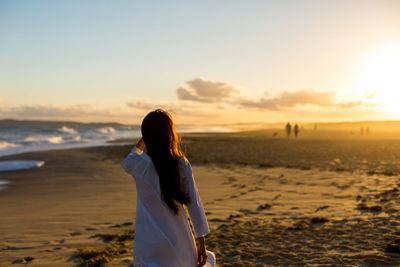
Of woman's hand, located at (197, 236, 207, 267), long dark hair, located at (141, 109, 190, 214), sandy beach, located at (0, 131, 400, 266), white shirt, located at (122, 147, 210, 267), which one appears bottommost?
sandy beach, located at (0, 131, 400, 266)

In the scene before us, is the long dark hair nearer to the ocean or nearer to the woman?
the woman

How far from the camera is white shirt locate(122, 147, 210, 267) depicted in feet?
7.34

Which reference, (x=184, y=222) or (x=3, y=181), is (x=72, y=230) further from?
(x=3, y=181)

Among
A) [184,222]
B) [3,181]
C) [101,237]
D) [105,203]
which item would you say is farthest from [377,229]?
[3,181]

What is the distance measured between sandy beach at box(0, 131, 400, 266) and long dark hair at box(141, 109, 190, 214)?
7.50ft

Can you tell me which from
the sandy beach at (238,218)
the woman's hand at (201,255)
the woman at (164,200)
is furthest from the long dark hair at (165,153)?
the sandy beach at (238,218)

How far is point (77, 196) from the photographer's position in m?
8.16

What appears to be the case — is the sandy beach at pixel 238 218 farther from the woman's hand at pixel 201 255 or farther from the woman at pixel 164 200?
the woman at pixel 164 200

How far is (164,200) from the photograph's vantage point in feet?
7.45

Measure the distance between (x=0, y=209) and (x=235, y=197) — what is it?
5.47m

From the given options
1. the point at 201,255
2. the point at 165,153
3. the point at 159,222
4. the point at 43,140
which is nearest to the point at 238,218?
the point at 201,255

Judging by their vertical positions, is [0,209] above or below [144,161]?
below

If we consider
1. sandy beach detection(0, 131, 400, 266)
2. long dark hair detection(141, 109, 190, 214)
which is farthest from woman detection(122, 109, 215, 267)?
sandy beach detection(0, 131, 400, 266)

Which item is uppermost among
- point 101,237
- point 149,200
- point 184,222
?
point 149,200
